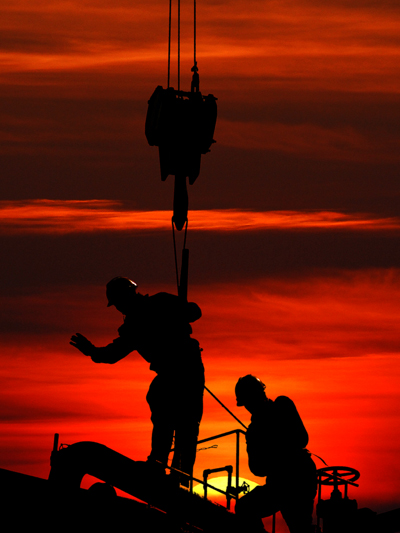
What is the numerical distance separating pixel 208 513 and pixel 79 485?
6.52ft

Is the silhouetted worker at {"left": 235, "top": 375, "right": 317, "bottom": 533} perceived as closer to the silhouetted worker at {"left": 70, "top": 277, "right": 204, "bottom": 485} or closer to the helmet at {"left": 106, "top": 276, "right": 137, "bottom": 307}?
the silhouetted worker at {"left": 70, "top": 277, "right": 204, "bottom": 485}

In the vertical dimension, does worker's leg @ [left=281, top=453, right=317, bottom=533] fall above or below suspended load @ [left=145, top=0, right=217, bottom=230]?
below

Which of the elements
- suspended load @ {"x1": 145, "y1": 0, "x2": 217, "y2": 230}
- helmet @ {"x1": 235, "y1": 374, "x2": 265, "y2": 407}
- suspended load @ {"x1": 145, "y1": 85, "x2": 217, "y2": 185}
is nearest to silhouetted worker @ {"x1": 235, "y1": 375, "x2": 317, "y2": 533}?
helmet @ {"x1": 235, "y1": 374, "x2": 265, "y2": 407}

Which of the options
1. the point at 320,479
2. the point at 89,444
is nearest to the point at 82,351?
the point at 89,444

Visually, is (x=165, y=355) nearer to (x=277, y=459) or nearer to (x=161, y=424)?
(x=161, y=424)

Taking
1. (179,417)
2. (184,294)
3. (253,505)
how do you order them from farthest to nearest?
(184,294), (179,417), (253,505)

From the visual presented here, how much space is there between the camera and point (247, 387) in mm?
13086

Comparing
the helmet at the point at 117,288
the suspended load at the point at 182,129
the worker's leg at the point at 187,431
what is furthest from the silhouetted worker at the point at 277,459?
the suspended load at the point at 182,129

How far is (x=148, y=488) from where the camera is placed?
1489 centimetres

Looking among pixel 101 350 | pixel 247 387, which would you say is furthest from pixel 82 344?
pixel 247 387

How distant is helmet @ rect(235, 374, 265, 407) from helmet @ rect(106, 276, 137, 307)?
2758 millimetres

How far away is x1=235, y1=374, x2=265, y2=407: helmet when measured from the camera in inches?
515

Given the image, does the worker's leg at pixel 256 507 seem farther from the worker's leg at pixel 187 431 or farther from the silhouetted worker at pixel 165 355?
the worker's leg at pixel 187 431

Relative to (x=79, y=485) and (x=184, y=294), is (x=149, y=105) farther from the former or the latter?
(x=79, y=485)
